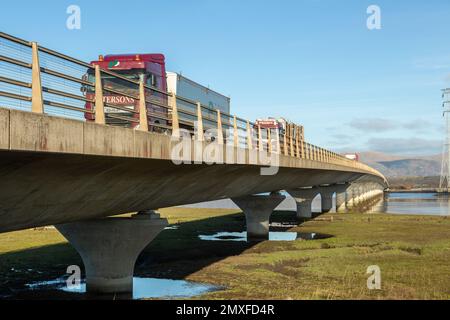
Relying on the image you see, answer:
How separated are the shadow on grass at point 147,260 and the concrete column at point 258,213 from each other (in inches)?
157

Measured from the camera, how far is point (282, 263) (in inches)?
1131

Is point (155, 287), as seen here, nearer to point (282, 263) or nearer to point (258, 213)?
point (282, 263)

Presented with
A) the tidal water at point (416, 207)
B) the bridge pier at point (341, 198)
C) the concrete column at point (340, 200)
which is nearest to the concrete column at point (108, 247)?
the tidal water at point (416, 207)

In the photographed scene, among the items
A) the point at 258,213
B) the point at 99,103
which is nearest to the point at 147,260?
the point at 258,213

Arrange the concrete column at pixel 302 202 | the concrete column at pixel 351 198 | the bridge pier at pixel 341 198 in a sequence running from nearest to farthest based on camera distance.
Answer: the concrete column at pixel 302 202
the bridge pier at pixel 341 198
the concrete column at pixel 351 198

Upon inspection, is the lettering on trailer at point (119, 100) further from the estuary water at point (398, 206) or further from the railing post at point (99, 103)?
the estuary water at point (398, 206)

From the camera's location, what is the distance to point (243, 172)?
2561cm

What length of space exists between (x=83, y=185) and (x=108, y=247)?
24.8ft

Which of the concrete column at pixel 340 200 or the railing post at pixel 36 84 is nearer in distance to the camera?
the railing post at pixel 36 84

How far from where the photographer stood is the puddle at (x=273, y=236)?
4193 cm

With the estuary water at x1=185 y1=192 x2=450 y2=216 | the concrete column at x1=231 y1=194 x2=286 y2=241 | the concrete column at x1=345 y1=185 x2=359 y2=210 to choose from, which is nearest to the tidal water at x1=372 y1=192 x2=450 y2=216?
the estuary water at x1=185 y1=192 x2=450 y2=216

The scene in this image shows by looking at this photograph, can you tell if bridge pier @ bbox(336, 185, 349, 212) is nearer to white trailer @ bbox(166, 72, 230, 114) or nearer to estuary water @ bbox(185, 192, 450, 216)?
estuary water @ bbox(185, 192, 450, 216)

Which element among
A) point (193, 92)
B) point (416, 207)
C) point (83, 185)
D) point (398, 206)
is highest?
point (193, 92)
